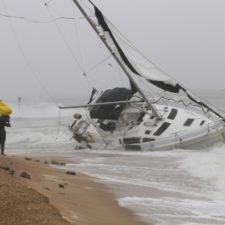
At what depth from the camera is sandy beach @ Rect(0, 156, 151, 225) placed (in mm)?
6340


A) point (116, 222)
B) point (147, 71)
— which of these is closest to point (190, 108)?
point (147, 71)

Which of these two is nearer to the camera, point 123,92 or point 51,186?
point 51,186

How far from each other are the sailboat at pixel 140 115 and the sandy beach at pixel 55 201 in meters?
9.75

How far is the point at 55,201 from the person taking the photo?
312 inches

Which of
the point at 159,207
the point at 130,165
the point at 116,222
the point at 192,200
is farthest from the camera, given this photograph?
the point at 130,165

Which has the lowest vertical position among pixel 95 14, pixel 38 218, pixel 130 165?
pixel 130 165

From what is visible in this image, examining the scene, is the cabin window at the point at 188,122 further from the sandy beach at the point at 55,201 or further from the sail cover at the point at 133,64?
the sandy beach at the point at 55,201

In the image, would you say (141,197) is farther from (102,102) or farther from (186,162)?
(102,102)

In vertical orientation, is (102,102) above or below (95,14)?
below

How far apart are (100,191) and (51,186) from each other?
109cm

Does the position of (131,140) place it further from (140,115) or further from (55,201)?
(55,201)

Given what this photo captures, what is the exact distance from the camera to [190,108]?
2261cm

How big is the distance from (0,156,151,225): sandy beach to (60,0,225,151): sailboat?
9748 millimetres

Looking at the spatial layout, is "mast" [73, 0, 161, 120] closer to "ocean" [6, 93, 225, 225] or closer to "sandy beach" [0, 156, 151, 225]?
"ocean" [6, 93, 225, 225]
